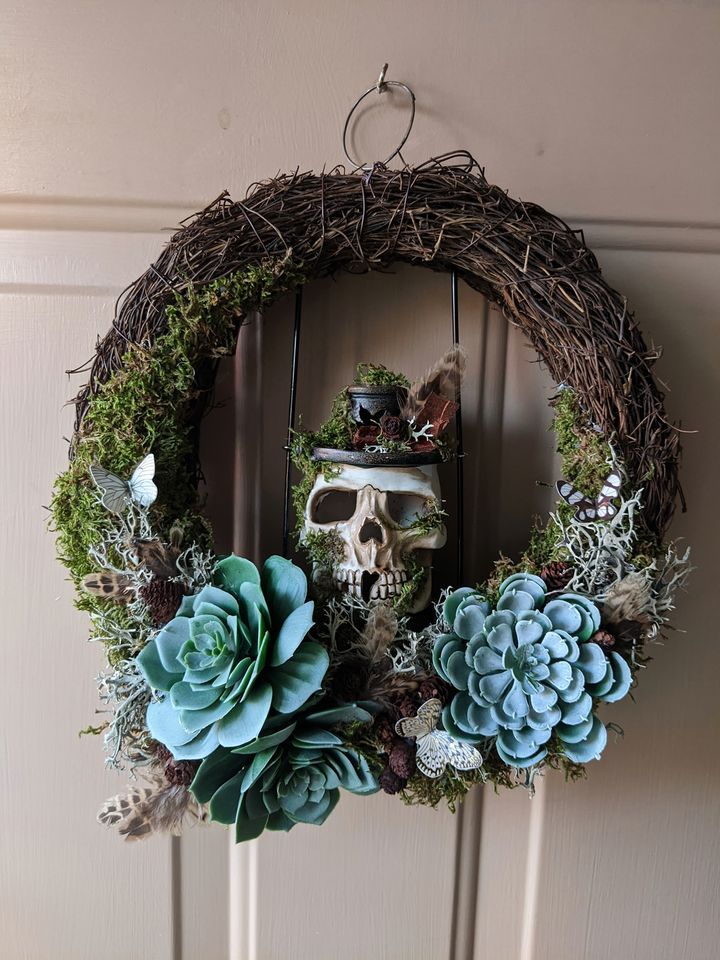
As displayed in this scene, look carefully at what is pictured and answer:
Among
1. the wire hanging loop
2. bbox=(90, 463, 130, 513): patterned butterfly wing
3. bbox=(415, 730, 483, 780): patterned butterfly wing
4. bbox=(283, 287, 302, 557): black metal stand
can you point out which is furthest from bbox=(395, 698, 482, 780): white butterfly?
the wire hanging loop

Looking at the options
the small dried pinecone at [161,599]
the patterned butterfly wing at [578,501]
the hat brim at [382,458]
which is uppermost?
the hat brim at [382,458]

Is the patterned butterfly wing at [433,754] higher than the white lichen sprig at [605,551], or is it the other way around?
the white lichen sprig at [605,551]

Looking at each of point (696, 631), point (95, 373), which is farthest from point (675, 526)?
point (95, 373)

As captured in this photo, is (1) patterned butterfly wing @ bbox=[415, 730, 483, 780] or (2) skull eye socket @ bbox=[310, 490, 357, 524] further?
(2) skull eye socket @ bbox=[310, 490, 357, 524]

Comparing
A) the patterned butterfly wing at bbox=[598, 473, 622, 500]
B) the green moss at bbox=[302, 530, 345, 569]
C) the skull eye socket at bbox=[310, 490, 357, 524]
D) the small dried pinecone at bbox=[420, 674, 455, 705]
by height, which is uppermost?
the patterned butterfly wing at bbox=[598, 473, 622, 500]

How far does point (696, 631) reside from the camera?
0.75m

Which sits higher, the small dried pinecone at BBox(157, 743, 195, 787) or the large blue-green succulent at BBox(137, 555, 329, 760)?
the large blue-green succulent at BBox(137, 555, 329, 760)

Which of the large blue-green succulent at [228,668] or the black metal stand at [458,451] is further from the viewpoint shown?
the black metal stand at [458,451]

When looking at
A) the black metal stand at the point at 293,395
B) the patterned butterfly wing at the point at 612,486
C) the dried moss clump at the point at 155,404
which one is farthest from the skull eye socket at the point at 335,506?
the patterned butterfly wing at the point at 612,486

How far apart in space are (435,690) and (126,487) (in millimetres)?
333

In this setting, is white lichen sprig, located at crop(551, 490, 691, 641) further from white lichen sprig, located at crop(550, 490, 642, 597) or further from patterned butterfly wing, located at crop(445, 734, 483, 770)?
patterned butterfly wing, located at crop(445, 734, 483, 770)

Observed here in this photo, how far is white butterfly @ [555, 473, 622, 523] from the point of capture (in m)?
0.58

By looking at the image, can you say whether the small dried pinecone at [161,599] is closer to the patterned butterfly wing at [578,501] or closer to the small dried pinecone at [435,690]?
the small dried pinecone at [435,690]

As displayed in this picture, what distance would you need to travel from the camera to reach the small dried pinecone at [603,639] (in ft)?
1.80
